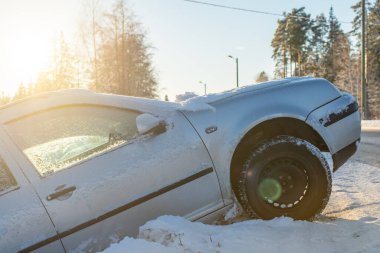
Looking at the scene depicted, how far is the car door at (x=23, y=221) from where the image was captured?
281cm

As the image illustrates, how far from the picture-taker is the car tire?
3.44 meters

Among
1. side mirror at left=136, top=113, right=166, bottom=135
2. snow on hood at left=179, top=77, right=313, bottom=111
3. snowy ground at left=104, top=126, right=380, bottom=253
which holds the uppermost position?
snow on hood at left=179, top=77, right=313, bottom=111

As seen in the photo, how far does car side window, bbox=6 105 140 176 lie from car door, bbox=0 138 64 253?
176 mm

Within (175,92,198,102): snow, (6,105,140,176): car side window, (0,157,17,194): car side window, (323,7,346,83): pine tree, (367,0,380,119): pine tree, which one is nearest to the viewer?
(0,157,17,194): car side window

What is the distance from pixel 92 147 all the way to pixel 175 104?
30.8 inches

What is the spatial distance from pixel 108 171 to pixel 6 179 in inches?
26.7

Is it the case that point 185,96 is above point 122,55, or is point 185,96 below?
below

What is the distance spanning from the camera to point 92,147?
10.5 ft

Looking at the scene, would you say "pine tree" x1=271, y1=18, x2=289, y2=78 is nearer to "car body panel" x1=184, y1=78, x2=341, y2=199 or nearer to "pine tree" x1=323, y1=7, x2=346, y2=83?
"pine tree" x1=323, y1=7, x2=346, y2=83

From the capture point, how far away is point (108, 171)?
306 centimetres

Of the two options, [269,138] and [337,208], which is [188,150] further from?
[337,208]

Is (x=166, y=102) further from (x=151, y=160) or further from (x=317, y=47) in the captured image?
(x=317, y=47)

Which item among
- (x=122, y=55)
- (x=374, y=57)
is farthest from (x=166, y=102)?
(x=374, y=57)

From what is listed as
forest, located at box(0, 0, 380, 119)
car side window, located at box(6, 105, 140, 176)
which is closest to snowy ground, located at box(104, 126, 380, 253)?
car side window, located at box(6, 105, 140, 176)
